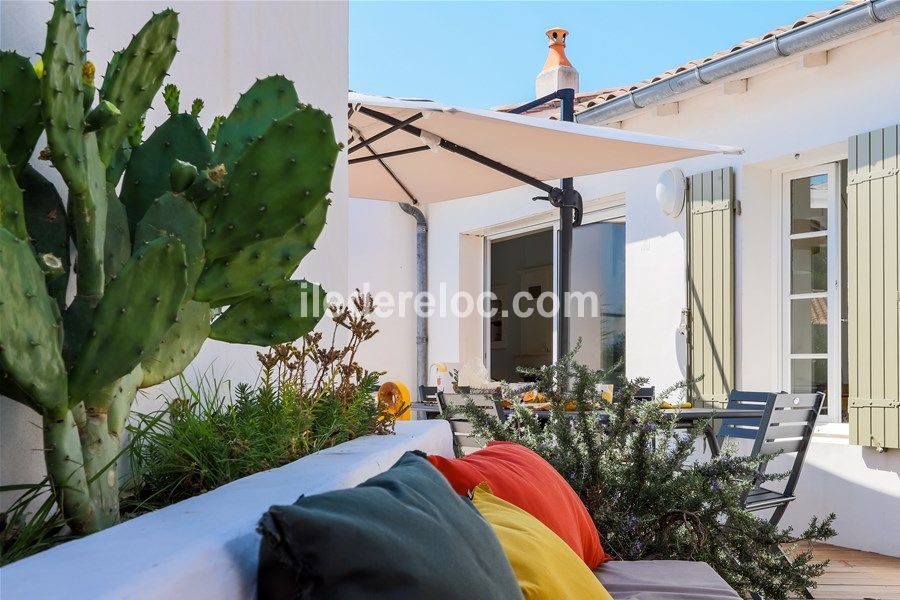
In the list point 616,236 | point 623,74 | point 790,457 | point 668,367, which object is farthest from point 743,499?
point 623,74

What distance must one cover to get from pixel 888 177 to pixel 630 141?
4.27 feet

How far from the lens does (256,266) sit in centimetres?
144

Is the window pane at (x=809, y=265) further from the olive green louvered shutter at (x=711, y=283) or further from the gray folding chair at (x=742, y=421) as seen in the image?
the gray folding chair at (x=742, y=421)

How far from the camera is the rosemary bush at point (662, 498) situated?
223 cm

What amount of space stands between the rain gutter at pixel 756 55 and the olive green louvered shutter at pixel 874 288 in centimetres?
55

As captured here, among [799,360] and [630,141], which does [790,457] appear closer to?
[799,360]

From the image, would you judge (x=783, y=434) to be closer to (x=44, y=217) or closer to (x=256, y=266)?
(x=256, y=266)

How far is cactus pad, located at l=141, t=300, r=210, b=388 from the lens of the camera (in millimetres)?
1378

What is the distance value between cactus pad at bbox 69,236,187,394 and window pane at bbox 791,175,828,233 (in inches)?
175

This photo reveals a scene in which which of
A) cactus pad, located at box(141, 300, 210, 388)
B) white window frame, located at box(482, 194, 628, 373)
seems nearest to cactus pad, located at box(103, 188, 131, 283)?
cactus pad, located at box(141, 300, 210, 388)

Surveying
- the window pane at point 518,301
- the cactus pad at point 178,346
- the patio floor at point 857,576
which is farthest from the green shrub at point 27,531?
the window pane at point 518,301

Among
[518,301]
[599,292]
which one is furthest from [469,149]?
[518,301]

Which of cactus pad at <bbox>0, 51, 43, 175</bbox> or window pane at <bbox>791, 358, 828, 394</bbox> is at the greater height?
cactus pad at <bbox>0, 51, 43, 175</bbox>

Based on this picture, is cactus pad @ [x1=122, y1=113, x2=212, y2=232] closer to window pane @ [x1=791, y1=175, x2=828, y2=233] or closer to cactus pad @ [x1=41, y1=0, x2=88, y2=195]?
cactus pad @ [x1=41, y1=0, x2=88, y2=195]
